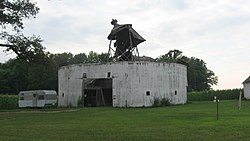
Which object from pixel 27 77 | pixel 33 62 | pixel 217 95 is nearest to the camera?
pixel 33 62

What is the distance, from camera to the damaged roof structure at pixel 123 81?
42844 mm

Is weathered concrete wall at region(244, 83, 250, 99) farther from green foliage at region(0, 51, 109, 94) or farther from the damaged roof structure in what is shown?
green foliage at region(0, 51, 109, 94)

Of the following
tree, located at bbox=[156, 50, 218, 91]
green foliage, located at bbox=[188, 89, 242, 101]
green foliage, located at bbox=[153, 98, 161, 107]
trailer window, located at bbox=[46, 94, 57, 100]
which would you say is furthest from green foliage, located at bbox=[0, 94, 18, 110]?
tree, located at bbox=[156, 50, 218, 91]

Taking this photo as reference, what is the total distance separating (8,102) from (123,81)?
2286cm

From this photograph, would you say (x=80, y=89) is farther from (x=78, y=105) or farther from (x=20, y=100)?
(x=20, y=100)

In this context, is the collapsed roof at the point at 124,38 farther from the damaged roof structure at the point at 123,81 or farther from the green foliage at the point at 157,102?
the green foliage at the point at 157,102

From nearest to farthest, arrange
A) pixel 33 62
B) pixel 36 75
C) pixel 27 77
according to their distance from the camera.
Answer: pixel 33 62
pixel 36 75
pixel 27 77

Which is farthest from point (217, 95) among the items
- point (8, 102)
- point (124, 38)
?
point (8, 102)

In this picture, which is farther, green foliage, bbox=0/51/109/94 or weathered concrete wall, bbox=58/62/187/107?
green foliage, bbox=0/51/109/94

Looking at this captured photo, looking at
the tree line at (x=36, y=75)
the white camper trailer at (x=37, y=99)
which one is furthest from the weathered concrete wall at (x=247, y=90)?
the white camper trailer at (x=37, y=99)

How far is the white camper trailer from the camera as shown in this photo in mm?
50719

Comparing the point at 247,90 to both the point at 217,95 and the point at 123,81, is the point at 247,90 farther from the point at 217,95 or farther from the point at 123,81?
the point at 123,81

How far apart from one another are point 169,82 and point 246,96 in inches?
956

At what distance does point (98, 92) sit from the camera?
47.0 metres
